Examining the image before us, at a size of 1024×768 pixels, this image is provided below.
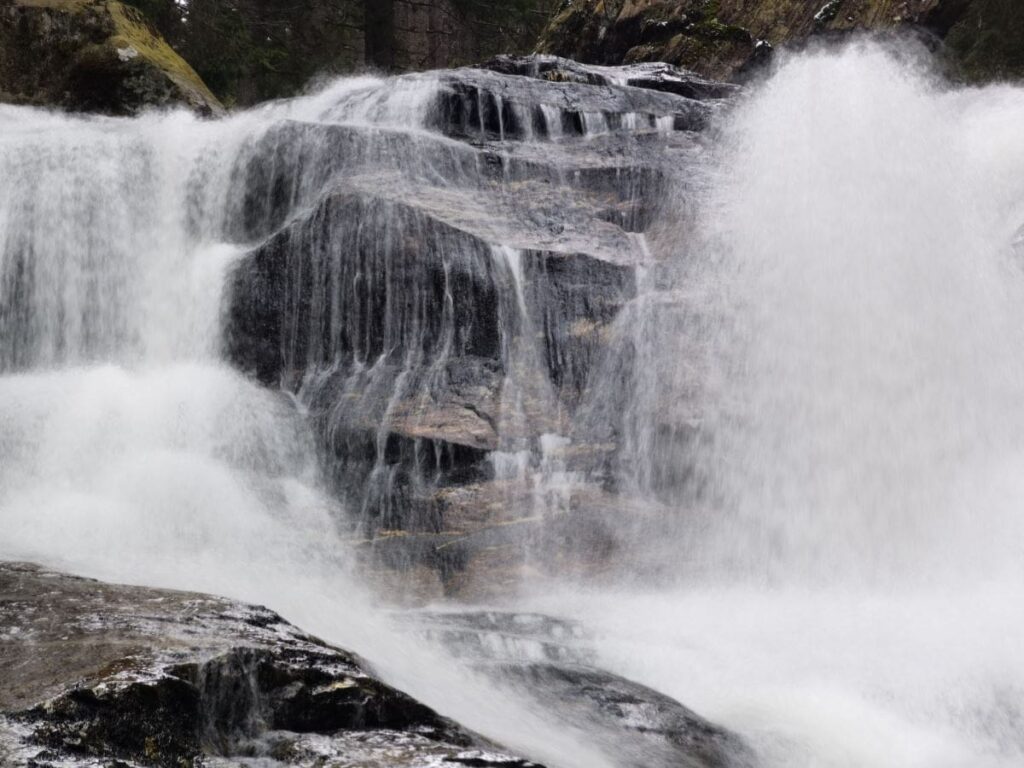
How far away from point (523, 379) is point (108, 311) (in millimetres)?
3813

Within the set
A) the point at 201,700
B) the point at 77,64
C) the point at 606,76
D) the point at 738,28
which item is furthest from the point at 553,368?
the point at 738,28

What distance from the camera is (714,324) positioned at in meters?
8.79

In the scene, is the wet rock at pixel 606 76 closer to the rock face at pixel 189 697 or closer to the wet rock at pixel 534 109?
the wet rock at pixel 534 109

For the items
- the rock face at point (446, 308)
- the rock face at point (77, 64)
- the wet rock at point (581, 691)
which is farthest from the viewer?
the rock face at point (77, 64)

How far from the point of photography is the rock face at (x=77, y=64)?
1257 centimetres

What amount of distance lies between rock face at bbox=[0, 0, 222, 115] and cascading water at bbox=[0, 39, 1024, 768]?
264 centimetres

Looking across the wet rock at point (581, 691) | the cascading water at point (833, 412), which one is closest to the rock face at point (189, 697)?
the wet rock at point (581, 691)

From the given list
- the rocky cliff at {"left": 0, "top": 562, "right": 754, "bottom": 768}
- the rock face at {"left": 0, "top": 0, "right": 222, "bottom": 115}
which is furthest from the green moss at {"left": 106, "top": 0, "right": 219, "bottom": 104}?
the rocky cliff at {"left": 0, "top": 562, "right": 754, "bottom": 768}

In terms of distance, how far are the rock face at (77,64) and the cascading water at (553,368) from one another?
2.64 metres

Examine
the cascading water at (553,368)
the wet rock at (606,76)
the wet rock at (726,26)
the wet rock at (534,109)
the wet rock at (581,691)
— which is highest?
the wet rock at (726,26)

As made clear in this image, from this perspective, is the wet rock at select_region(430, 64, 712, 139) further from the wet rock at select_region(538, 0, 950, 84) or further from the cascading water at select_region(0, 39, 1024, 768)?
the wet rock at select_region(538, 0, 950, 84)

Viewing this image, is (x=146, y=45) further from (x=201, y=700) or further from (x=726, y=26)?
(x=201, y=700)

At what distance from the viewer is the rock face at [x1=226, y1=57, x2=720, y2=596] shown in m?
7.94

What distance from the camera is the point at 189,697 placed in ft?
11.6
